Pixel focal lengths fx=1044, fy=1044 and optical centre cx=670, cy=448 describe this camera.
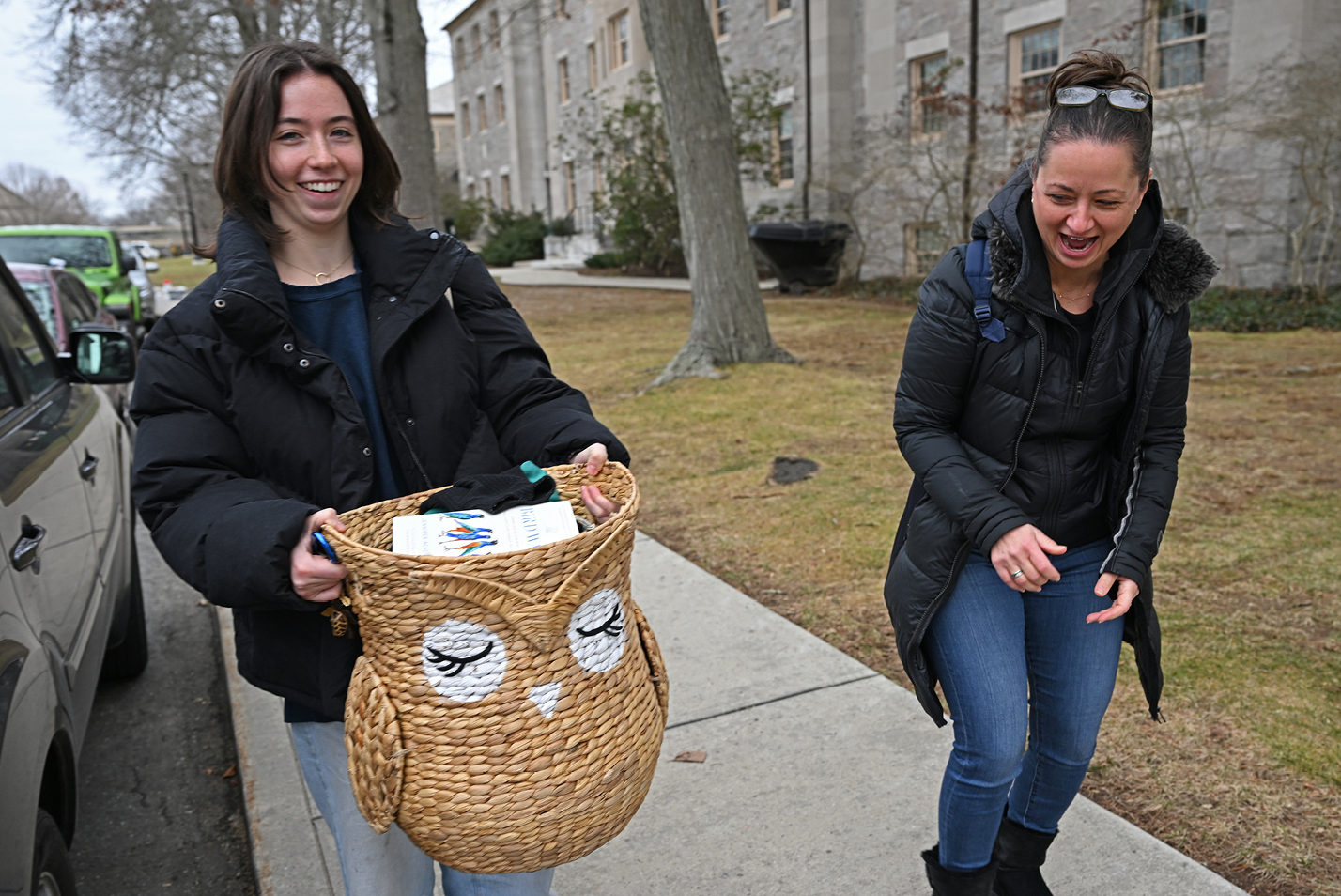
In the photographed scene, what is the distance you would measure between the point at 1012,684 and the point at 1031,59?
17019 mm

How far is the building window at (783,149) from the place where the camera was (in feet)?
72.6

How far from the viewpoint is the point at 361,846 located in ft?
6.50

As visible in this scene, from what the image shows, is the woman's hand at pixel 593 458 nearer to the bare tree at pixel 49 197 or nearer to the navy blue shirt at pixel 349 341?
the navy blue shirt at pixel 349 341

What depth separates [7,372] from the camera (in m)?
3.31

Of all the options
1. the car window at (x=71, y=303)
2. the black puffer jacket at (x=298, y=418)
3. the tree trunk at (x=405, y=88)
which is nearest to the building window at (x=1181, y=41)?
the tree trunk at (x=405, y=88)

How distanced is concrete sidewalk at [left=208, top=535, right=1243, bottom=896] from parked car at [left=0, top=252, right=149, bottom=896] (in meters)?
0.68

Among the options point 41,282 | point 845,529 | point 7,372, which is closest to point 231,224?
point 7,372

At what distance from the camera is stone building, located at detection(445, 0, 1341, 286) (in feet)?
43.1

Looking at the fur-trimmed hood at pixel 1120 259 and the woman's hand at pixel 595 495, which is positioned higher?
the fur-trimmed hood at pixel 1120 259

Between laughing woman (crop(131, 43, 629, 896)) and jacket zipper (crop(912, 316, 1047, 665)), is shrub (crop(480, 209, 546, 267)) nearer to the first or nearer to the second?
laughing woman (crop(131, 43, 629, 896))

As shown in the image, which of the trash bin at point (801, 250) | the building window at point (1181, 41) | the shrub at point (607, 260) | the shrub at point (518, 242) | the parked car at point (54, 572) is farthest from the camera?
the shrub at point (518, 242)

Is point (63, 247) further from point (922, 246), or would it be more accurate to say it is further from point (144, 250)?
point (144, 250)

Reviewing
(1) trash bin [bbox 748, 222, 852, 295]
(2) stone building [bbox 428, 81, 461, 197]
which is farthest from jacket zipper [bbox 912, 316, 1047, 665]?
(2) stone building [bbox 428, 81, 461, 197]

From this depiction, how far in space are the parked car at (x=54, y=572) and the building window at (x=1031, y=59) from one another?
1494cm
